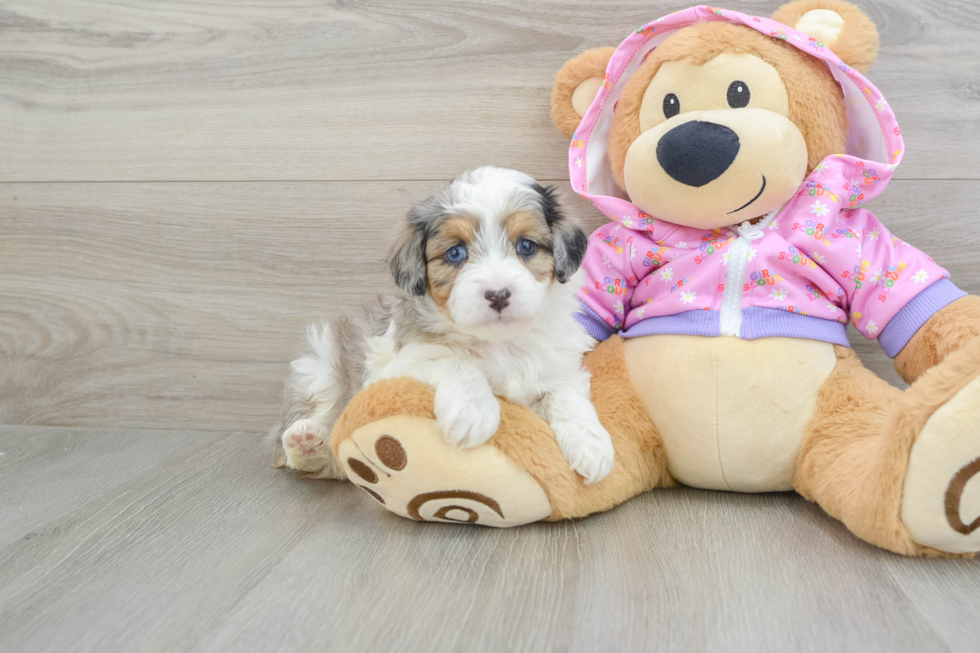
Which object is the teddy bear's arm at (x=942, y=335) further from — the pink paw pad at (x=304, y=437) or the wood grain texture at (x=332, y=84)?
the pink paw pad at (x=304, y=437)

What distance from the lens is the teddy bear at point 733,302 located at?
1.28 m

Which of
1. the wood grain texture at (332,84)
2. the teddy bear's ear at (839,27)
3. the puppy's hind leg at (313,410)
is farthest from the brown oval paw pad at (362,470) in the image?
the teddy bear's ear at (839,27)

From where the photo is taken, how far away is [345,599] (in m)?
1.09

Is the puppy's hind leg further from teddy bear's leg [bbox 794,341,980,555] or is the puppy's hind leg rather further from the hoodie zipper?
teddy bear's leg [bbox 794,341,980,555]

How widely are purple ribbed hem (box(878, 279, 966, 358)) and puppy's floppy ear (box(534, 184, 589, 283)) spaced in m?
0.67

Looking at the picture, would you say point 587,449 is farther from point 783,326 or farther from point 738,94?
point 738,94

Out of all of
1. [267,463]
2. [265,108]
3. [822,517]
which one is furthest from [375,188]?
[822,517]

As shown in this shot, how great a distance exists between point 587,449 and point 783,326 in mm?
491

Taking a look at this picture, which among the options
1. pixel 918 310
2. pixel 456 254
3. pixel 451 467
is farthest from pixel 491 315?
pixel 918 310

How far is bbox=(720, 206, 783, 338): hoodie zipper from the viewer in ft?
4.68

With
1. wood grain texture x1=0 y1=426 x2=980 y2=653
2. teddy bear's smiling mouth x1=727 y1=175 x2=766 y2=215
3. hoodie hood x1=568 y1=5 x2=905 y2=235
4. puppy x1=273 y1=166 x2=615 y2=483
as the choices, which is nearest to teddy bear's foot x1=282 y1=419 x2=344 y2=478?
wood grain texture x1=0 y1=426 x2=980 y2=653

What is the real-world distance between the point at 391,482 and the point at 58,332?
4.85ft

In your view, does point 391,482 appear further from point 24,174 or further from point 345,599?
point 24,174

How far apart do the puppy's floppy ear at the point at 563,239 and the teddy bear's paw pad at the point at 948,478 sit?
66 cm
